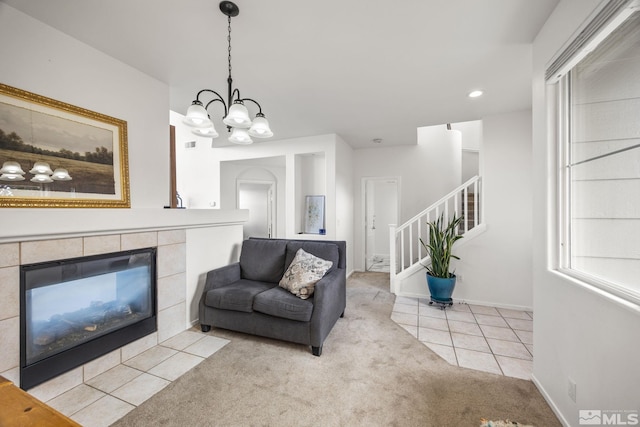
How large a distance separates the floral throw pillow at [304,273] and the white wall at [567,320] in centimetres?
173

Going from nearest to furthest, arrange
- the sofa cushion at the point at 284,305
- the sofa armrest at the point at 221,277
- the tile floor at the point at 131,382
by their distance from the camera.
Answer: the tile floor at the point at 131,382 → the sofa cushion at the point at 284,305 → the sofa armrest at the point at 221,277

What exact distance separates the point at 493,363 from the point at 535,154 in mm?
1700

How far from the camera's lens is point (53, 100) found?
72.1 inches

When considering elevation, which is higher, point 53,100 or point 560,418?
point 53,100

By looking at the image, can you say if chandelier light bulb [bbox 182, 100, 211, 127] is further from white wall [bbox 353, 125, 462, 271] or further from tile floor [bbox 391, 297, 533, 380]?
white wall [bbox 353, 125, 462, 271]

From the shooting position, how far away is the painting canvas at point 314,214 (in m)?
5.37

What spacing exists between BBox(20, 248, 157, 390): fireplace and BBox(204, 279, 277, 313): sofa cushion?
0.52 m

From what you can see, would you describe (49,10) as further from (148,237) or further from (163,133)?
(148,237)

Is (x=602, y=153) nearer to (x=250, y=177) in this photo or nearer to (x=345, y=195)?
(x=345, y=195)

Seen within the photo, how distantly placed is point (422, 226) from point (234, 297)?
3765mm

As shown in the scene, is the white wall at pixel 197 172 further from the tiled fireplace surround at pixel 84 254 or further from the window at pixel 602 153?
the window at pixel 602 153

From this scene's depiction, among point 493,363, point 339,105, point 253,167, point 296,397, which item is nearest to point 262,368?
point 296,397

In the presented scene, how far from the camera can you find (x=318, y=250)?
2.92m

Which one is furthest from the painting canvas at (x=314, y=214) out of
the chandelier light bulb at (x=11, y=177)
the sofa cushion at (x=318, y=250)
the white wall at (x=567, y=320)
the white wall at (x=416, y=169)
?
Answer: the chandelier light bulb at (x=11, y=177)
